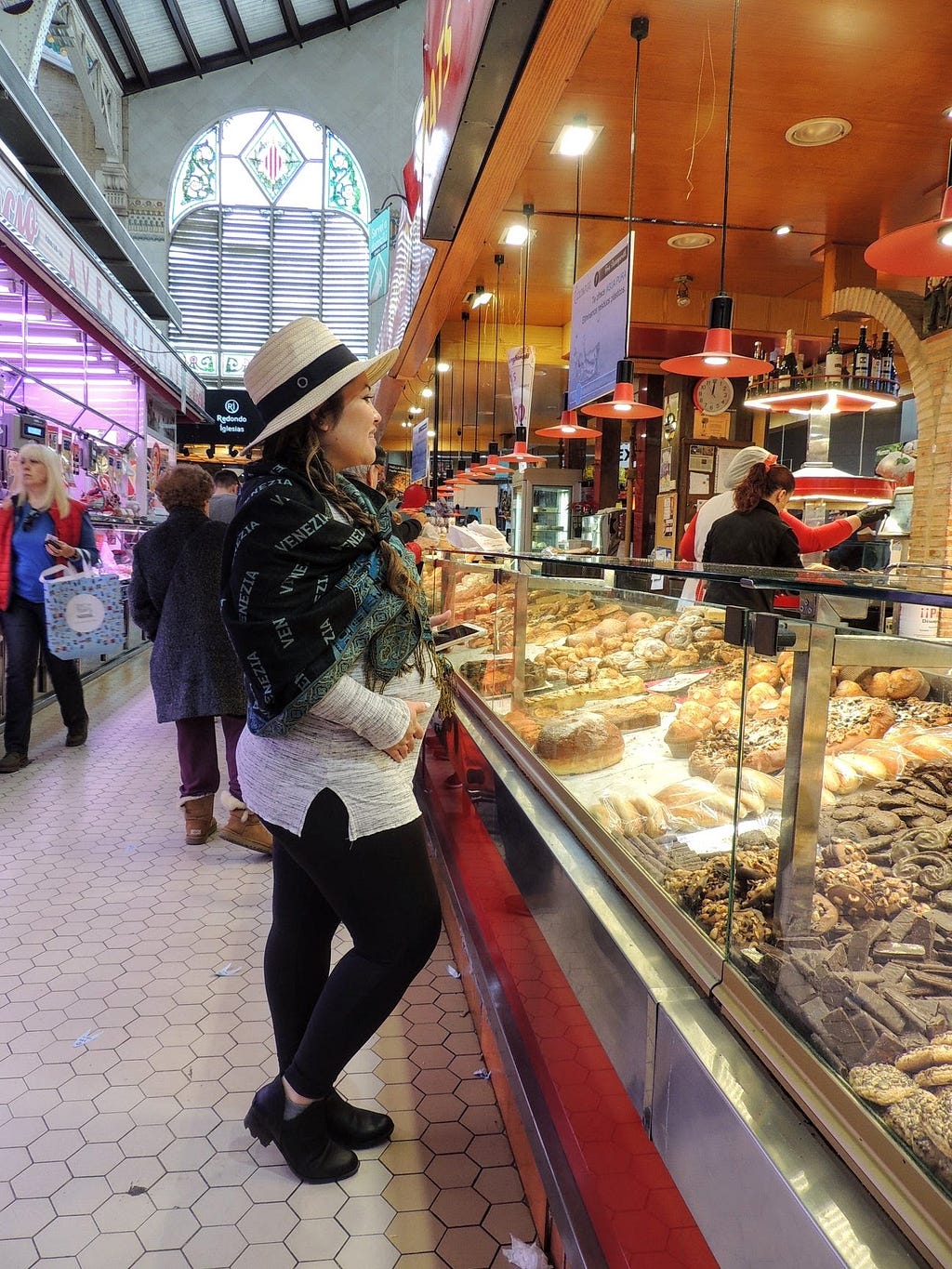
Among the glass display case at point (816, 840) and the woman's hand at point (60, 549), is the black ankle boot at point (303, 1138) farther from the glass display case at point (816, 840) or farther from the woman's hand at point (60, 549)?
the woman's hand at point (60, 549)

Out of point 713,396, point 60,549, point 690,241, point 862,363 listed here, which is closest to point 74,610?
point 60,549

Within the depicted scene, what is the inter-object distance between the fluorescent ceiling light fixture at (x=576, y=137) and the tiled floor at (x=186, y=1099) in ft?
15.7

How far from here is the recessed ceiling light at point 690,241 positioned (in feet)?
24.4

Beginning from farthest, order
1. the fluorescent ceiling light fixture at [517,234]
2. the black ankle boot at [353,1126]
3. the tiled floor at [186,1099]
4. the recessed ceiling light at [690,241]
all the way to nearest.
A: the recessed ceiling light at [690,241]
the fluorescent ceiling light fixture at [517,234]
the black ankle boot at [353,1126]
the tiled floor at [186,1099]

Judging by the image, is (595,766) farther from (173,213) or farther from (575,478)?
(173,213)

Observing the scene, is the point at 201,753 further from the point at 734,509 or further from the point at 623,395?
the point at 623,395

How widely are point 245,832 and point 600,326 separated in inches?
144

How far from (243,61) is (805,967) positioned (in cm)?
2522

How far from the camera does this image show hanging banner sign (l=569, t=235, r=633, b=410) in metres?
4.68

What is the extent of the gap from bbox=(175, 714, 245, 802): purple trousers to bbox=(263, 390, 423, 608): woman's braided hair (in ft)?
7.24

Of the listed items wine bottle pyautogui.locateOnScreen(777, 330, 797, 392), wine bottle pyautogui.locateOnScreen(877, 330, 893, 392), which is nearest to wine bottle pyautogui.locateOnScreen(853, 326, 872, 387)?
wine bottle pyautogui.locateOnScreen(877, 330, 893, 392)

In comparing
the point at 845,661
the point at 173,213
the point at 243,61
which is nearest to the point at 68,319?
the point at 845,661

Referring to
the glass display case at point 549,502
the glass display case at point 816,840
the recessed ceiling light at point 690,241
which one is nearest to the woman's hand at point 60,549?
the glass display case at point 816,840

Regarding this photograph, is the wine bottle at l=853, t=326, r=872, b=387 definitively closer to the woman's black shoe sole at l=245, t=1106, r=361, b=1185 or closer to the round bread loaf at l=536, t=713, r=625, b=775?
the round bread loaf at l=536, t=713, r=625, b=775
